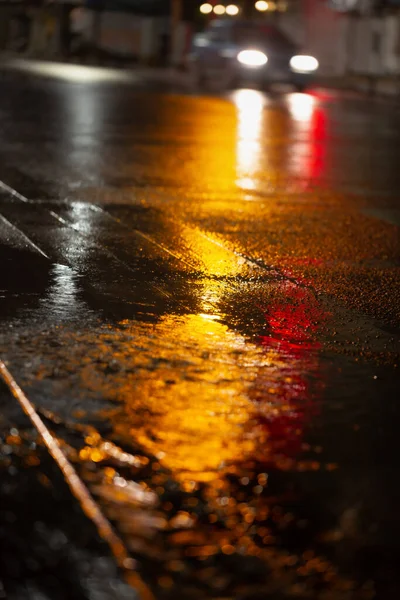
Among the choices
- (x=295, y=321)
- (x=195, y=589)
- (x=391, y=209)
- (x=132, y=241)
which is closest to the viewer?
(x=195, y=589)

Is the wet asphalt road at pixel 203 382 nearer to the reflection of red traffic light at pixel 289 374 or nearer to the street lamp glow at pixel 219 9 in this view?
the reflection of red traffic light at pixel 289 374

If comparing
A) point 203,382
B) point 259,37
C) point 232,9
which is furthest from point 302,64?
point 203,382

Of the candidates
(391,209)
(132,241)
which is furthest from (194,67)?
(132,241)

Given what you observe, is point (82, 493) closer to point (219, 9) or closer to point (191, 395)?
point (191, 395)

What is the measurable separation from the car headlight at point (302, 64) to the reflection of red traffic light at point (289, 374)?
27.3 metres

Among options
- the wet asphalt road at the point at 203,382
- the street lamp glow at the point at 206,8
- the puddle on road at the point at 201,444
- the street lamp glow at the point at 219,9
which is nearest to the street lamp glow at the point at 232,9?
the street lamp glow at the point at 219,9

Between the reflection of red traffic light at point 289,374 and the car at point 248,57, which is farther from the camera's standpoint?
the car at point 248,57

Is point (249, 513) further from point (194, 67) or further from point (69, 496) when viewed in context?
point (194, 67)

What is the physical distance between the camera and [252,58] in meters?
33.5

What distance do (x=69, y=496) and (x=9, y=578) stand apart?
0.60m

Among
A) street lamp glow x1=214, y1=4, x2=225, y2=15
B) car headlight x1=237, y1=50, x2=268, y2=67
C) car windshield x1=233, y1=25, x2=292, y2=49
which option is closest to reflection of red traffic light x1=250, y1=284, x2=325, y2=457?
car headlight x1=237, y1=50, x2=268, y2=67

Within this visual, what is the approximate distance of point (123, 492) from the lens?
3.96 meters

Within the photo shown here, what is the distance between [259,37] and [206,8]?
80.0 feet

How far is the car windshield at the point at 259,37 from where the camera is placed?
34500 mm
